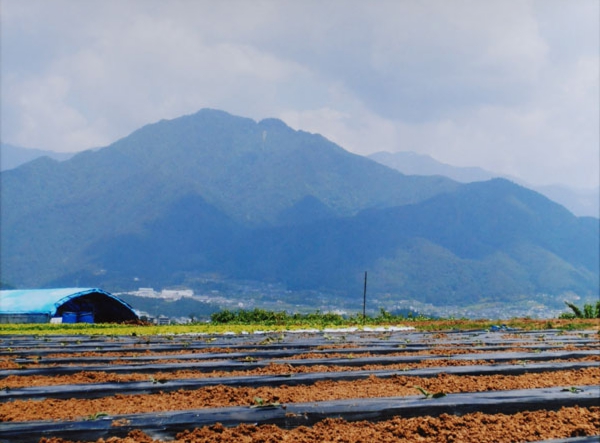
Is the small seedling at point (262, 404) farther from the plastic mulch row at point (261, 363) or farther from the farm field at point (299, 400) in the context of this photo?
the plastic mulch row at point (261, 363)

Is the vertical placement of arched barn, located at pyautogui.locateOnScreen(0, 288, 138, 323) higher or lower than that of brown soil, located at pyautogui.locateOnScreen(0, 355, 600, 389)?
higher

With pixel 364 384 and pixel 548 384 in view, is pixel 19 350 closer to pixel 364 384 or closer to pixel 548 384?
pixel 364 384

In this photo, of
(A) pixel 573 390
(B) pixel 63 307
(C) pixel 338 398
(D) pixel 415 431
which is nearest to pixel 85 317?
(B) pixel 63 307

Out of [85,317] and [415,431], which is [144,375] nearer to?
[415,431]

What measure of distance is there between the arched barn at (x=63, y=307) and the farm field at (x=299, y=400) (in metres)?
19.9

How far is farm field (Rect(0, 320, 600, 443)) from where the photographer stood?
548 centimetres

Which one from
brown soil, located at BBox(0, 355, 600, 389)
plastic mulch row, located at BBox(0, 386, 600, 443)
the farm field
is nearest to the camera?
plastic mulch row, located at BBox(0, 386, 600, 443)

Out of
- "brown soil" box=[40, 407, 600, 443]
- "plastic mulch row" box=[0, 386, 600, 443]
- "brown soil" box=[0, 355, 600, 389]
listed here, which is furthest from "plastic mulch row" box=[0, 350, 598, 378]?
"brown soil" box=[40, 407, 600, 443]

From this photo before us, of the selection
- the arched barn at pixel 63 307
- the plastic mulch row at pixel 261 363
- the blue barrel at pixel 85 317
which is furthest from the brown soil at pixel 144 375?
the blue barrel at pixel 85 317

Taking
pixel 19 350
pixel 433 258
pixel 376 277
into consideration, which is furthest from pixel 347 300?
pixel 19 350

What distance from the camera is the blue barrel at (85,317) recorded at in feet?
105

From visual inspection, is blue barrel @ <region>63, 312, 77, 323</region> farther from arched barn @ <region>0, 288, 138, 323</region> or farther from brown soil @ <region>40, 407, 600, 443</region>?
brown soil @ <region>40, 407, 600, 443</region>

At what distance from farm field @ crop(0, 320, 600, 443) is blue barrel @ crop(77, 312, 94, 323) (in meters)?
21.7

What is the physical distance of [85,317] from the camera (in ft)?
105
